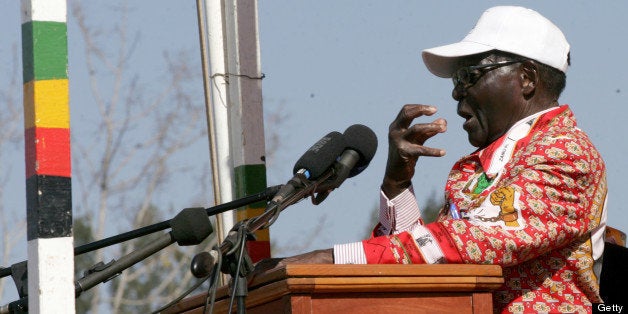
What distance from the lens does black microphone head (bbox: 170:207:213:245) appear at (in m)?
3.14

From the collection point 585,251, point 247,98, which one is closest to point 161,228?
point 585,251

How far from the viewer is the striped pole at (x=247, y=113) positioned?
475 centimetres

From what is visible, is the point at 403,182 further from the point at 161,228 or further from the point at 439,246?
the point at 161,228

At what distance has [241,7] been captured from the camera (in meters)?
4.89

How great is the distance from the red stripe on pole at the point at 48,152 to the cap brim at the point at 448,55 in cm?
151

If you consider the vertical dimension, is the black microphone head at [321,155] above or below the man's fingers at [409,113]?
below

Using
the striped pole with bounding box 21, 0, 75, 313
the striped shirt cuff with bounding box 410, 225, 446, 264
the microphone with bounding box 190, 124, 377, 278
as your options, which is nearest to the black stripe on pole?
the striped pole with bounding box 21, 0, 75, 313

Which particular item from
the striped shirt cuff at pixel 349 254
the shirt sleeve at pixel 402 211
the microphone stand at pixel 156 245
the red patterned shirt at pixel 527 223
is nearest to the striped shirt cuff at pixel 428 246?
the red patterned shirt at pixel 527 223

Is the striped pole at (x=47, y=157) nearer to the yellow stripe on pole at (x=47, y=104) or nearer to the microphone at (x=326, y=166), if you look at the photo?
the yellow stripe on pole at (x=47, y=104)

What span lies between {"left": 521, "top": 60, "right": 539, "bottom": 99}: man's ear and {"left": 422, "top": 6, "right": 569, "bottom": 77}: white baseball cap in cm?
3

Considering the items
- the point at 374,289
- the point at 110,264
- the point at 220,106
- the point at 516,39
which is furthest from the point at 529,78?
the point at 110,264

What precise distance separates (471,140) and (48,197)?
162cm

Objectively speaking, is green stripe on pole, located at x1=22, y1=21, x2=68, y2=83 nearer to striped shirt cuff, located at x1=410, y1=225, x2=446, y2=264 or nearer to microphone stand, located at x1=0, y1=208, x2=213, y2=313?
microphone stand, located at x1=0, y1=208, x2=213, y2=313

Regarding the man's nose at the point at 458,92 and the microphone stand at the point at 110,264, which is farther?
the man's nose at the point at 458,92
